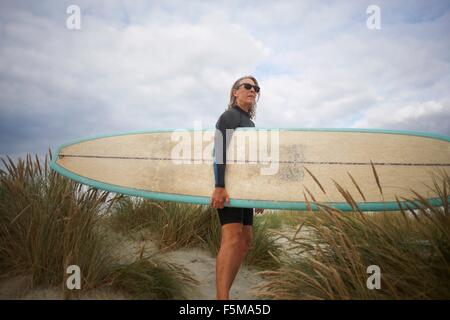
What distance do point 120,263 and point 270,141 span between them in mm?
1712

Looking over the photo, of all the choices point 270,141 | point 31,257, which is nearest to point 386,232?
point 270,141


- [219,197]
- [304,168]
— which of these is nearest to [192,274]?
[219,197]

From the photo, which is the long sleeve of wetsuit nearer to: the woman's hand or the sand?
the woman's hand

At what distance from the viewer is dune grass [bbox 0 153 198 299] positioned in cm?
219

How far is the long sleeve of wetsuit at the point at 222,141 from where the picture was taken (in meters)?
1.92

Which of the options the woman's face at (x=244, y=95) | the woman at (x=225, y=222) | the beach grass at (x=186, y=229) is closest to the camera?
the woman at (x=225, y=222)

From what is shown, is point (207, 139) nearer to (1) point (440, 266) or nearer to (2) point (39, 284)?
(2) point (39, 284)

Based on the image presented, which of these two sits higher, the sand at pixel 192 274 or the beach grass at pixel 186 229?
the beach grass at pixel 186 229

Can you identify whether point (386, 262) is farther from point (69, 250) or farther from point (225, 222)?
point (69, 250)

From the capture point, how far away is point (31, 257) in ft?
7.57

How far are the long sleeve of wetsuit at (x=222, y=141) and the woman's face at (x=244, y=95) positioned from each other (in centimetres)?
19

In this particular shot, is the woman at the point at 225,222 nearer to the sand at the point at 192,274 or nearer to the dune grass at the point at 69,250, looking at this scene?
the sand at the point at 192,274

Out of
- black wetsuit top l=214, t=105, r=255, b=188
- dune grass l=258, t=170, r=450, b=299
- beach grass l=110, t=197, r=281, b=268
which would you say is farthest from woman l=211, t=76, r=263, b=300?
beach grass l=110, t=197, r=281, b=268

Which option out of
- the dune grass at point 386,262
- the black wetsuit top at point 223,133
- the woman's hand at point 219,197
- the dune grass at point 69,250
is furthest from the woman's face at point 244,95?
the dune grass at point 69,250
